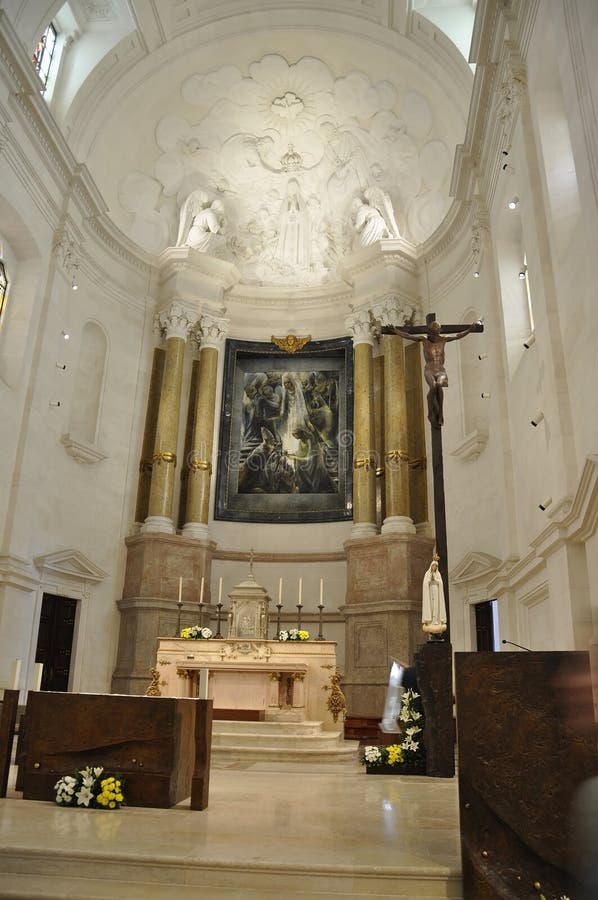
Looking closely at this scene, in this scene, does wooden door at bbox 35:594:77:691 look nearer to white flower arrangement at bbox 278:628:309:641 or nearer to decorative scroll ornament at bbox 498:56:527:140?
white flower arrangement at bbox 278:628:309:641

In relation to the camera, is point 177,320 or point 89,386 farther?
point 177,320

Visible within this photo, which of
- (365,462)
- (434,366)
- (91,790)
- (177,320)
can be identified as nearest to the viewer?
(91,790)

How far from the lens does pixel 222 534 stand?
1684cm

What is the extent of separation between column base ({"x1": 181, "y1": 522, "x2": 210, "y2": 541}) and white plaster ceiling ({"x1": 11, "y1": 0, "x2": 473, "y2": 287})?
22.2ft

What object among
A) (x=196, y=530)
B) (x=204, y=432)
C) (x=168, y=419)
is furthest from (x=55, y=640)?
(x=204, y=432)

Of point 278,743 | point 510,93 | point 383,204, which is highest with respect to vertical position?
point 383,204

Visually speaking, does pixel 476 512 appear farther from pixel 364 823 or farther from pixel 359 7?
pixel 359 7

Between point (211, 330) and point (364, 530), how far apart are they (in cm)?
610

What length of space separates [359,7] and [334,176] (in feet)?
12.2

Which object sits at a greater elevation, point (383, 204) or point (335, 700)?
point (383, 204)

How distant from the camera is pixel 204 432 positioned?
55.2 ft

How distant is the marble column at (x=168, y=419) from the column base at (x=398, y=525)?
4.59m

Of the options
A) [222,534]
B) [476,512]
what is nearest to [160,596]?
[222,534]

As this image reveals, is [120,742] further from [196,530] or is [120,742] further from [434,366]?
[196,530]
